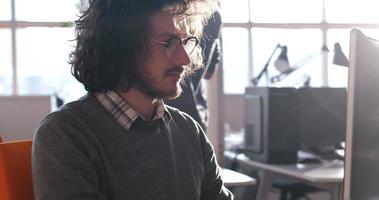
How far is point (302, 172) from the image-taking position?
287 centimetres

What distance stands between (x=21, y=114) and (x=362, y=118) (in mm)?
1582

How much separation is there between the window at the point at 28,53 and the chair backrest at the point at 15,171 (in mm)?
4723

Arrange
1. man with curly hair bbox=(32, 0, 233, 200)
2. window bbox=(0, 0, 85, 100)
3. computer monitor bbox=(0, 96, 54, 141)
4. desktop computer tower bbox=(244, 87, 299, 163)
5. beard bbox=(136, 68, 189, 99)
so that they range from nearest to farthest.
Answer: man with curly hair bbox=(32, 0, 233, 200), beard bbox=(136, 68, 189, 99), computer monitor bbox=(0, 96, 54, 141), desktop computer tower bbox=(244, 87, 299, 163), window bbox=(0, 0, 85, 100)

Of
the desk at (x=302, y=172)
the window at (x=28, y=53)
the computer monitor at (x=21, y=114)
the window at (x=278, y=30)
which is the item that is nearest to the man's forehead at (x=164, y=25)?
the computer monitor at (x=21, y=114)

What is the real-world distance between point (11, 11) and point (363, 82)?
18.2 ft

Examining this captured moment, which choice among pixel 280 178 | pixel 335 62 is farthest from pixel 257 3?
pixel 335 62

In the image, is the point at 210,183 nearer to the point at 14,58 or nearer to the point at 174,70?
the point at 174,70

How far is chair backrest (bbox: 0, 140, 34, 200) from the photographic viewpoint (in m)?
1.28

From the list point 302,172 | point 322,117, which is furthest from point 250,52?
point 302,172

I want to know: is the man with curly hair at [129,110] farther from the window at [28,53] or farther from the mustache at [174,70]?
the window at [28,53]

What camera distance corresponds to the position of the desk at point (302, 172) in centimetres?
267

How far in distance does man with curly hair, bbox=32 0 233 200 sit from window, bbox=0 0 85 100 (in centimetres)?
471

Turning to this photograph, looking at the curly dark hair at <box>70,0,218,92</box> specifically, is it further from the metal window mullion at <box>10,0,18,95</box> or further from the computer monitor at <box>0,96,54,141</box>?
the metal window mullion at <box>10,0,18,95</box>

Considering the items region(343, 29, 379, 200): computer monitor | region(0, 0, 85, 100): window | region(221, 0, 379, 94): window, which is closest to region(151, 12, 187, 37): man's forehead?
region(343, 29, 379, 200): computer monitor
